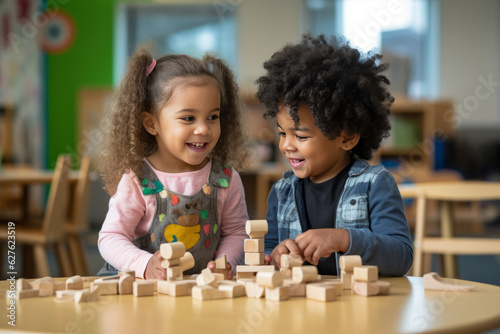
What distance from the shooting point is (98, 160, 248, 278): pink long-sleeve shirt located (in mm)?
1183

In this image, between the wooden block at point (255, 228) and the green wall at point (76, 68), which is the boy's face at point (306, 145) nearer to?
the wooden block at point (255, 228)

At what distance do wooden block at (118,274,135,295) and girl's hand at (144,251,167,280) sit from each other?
0.34 feet

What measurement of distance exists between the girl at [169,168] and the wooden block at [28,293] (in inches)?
11.6

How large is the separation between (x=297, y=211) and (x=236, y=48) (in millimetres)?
6268

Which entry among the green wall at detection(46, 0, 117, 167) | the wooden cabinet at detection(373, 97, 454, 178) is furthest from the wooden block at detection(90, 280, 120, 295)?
the green wall at detection(46, 0, 117, 167)

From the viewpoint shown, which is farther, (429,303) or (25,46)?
(25,46)

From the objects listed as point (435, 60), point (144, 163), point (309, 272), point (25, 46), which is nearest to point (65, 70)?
point (25, 46)

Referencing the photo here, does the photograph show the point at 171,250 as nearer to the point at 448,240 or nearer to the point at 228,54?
the point at 448,240

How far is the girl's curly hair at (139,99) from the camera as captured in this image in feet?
4.40

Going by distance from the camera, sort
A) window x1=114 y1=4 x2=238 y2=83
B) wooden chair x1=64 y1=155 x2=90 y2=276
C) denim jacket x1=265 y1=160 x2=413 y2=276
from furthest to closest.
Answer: window x1=114 y1=4 x2=238 y2=83 < wooden chair x1=64 y1=155 x2=90 y2=276 < denim jacket x1=265 y1=160 x2=413 y2=276

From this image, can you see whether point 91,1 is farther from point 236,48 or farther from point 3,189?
point 3,189

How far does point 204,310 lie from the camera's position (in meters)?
0.80

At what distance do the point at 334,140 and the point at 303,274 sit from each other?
0.45 meters

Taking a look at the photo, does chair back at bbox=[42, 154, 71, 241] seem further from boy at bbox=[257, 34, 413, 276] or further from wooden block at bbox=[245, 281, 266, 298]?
wooden block at bbox=[245, 281, 266, 298]
